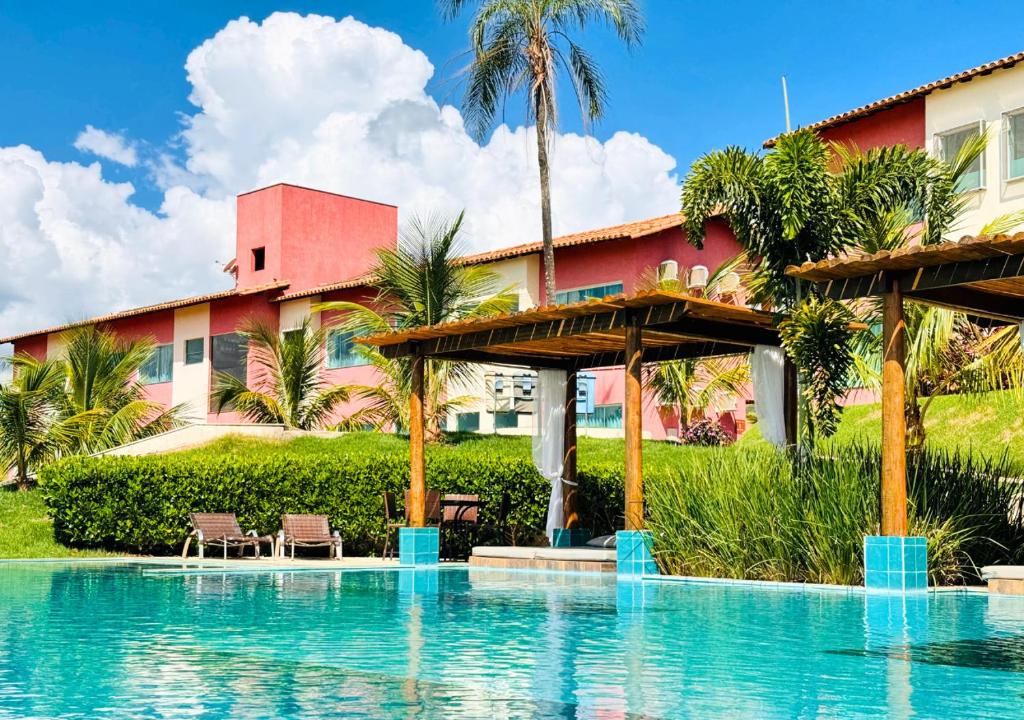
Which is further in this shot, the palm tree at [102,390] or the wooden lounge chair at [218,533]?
the palm tree at [102,390]

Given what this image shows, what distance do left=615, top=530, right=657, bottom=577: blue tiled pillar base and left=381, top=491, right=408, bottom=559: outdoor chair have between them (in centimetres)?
476

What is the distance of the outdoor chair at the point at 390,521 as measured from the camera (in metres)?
17.9

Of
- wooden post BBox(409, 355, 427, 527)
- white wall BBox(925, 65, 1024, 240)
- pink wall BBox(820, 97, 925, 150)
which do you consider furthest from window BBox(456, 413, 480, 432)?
wooden post BBox(409, 355, 427, 527)

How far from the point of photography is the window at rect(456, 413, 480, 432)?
1296 inches

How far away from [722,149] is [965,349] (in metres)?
5.46

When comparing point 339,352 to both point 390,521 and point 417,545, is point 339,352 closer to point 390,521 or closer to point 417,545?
point 390,521

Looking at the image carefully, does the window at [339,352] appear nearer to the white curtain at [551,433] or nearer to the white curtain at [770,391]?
the white curtain at [551,433]

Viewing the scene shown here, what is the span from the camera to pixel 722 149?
46.9ft

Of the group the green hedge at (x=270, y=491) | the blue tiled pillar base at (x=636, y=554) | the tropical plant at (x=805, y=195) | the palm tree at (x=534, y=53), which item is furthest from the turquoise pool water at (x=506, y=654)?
the palm tree at (x=534, y=53)

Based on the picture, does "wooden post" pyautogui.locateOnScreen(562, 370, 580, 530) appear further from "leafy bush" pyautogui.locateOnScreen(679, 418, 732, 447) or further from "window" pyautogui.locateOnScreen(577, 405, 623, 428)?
"window" pyautogui.locateOnScreen(577, 405, 623, 428)

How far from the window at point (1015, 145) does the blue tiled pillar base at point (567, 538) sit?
11831mm

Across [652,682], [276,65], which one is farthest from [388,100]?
[652,682]

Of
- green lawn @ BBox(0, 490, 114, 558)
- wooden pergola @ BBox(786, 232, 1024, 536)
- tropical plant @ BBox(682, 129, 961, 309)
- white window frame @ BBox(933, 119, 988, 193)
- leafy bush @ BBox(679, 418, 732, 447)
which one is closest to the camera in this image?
wooden pergola @ BBox(786, 232, 1024, 536)

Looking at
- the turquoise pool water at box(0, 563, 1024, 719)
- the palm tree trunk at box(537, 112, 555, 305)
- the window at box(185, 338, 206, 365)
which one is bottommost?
the turquoise pool water at box(0, 563, 1024, 719)
